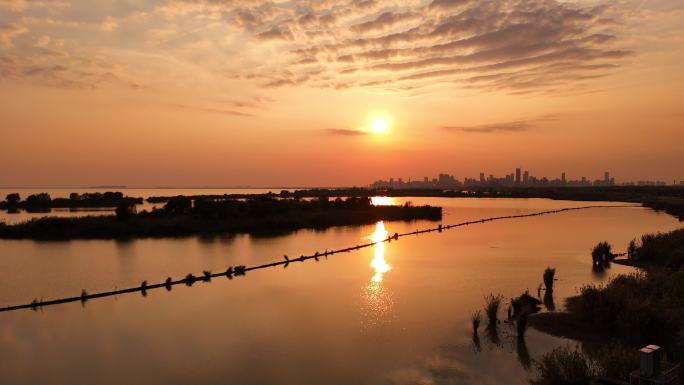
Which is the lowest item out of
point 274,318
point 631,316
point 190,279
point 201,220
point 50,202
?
point 274,318

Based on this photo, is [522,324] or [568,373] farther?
[522,324]

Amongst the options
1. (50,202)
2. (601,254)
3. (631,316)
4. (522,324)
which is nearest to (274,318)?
(522,324)

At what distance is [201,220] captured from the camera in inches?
1486

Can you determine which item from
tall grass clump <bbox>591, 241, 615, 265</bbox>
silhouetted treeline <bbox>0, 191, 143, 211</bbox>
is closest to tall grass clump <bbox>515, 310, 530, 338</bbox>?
tall grass clump <bbox>591, 241, 615, 265</bbox>

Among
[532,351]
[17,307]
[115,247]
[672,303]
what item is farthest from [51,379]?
[115,247]

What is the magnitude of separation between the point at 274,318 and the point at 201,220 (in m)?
25.8

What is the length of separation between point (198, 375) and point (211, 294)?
747cm

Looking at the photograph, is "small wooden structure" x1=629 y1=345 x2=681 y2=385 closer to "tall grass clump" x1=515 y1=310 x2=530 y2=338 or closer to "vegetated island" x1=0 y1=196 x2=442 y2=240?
"tall grass clump" x1=515 y1=310 x2=530 y2=338

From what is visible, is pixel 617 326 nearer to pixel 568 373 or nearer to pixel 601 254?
pixel 568 373

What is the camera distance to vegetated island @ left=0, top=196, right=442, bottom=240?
32.8 meters

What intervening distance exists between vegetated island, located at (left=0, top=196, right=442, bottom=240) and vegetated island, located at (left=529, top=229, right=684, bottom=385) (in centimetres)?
2741

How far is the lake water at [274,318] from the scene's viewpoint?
9.77 metres

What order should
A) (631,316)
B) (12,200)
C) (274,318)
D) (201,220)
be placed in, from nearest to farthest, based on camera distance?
1. (631,316)
2. (274,318)
3. (201,220)
4. (12,200)

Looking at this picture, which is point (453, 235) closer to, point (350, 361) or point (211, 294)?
point (211, 294)
